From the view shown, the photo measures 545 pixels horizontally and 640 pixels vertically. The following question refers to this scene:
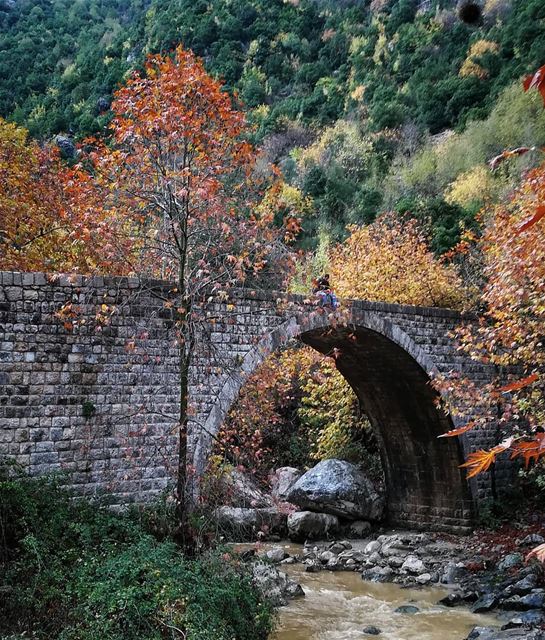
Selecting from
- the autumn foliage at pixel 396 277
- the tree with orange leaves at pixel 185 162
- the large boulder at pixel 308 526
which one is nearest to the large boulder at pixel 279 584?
the tree with orange leaves at pixel 185 162

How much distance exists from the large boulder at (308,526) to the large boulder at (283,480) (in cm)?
154

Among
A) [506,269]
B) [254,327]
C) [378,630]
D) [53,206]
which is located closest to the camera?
[378,630]

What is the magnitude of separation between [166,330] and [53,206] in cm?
510

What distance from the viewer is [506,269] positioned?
948cm

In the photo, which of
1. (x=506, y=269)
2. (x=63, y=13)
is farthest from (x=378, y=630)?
(x=63, y=13)

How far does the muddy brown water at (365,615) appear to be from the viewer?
8.70 meters

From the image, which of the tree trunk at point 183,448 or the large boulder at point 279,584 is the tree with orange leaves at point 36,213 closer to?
the tree trunk at point 183,448

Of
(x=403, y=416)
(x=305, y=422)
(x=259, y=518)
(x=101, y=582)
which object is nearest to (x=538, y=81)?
(x=101, y=582)

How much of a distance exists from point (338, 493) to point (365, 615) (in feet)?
17.6

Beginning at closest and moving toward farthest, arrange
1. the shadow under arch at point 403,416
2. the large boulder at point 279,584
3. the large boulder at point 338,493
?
the large boulder at point 279,584 < the shadow under arch at point 403,416 < the large boulder at point 338,493

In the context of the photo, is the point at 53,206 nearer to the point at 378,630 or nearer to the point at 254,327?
the point at 254,327

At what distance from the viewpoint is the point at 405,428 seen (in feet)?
49.4

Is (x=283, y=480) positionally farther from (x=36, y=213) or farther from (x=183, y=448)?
(x=183, y=448)

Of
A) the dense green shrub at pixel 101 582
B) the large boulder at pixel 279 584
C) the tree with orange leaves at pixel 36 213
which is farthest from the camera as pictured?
the tree with orange leaves at pixel 36 213
